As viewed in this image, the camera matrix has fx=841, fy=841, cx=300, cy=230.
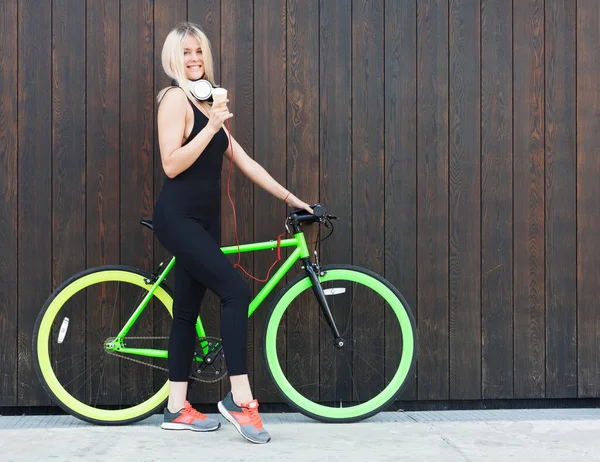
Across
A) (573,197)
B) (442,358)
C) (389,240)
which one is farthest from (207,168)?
(573,197)

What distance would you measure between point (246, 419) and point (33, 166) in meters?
1.48

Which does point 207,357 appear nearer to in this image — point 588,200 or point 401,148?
point 401,148

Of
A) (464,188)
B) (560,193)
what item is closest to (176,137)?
(464,188)

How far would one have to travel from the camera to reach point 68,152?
12.2 ft

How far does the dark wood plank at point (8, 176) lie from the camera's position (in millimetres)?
3688

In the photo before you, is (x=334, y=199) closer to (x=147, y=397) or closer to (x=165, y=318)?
(x=165, y=318)

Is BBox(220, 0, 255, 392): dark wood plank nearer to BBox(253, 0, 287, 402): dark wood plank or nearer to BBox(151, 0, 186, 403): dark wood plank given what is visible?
BBox(253, 0, 287, 402): dark wood plank

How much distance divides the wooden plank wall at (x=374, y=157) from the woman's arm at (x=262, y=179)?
0.23m

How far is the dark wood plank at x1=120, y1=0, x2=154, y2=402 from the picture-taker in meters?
3.72

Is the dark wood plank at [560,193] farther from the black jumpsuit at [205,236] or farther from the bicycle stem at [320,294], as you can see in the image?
the black jumpsuit at [205,236]

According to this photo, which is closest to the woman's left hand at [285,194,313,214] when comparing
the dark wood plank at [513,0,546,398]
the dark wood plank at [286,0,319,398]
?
the dark wood plank at [286,0,319,398]

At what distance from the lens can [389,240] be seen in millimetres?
3809

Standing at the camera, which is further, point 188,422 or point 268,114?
point 268,114

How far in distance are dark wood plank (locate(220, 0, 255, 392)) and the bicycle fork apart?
1.18ft
